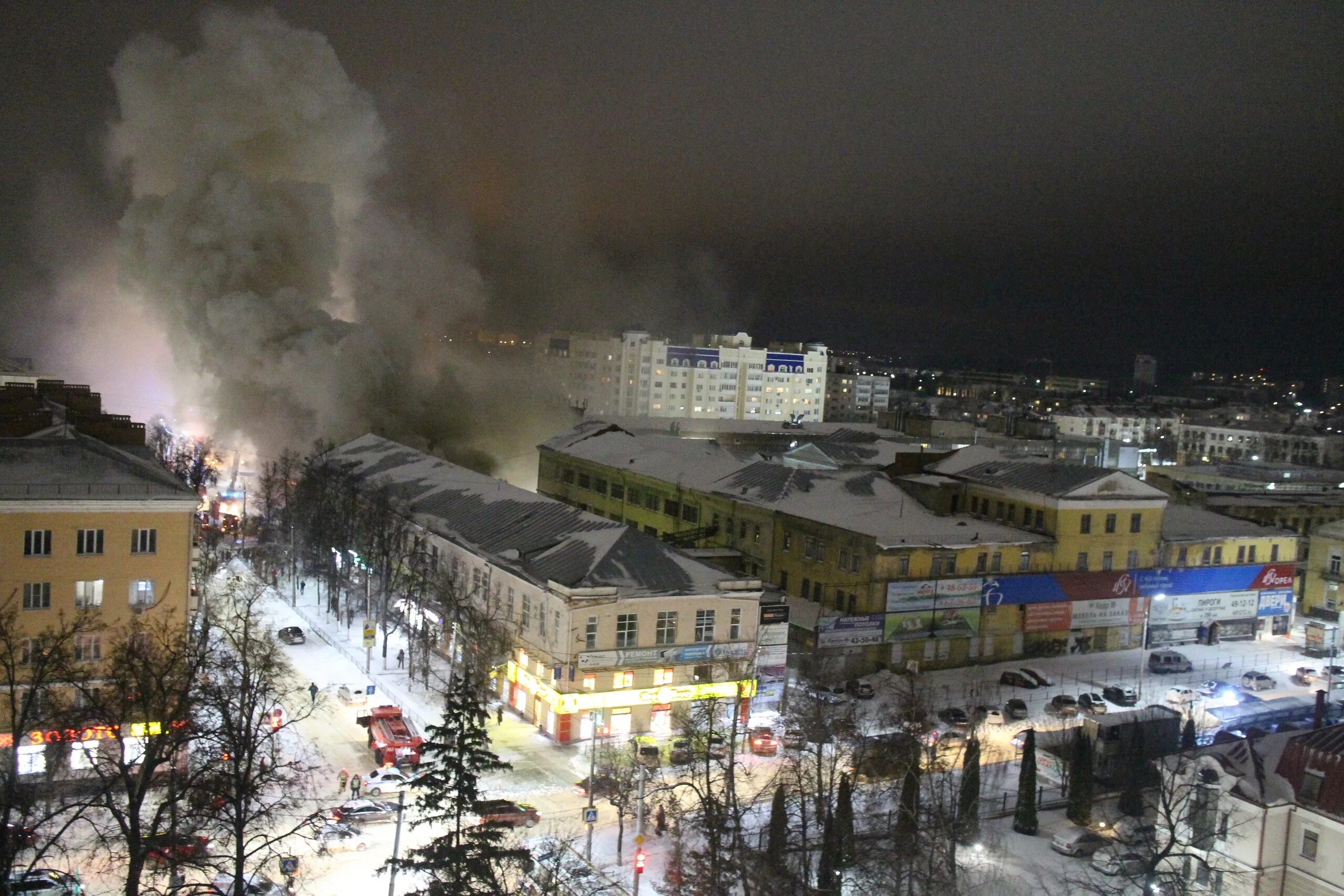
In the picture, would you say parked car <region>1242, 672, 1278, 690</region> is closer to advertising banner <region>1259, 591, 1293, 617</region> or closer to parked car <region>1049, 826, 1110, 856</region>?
advertising banner <region>1259, 591, 1293, 617</region>

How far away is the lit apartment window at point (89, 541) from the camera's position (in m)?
20.9

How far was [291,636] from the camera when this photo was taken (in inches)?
1216

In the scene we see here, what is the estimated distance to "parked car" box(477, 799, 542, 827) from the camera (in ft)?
48.3

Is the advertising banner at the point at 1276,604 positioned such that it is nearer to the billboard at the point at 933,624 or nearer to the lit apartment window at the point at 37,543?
the billboard at the point at 933,624

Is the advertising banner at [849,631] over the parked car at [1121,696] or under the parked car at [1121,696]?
over

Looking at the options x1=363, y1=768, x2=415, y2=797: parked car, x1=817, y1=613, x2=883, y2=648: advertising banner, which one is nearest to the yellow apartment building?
x1=363, y1=768, x2=415, y2=797: parked car

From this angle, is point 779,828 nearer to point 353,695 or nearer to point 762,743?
point 762,743

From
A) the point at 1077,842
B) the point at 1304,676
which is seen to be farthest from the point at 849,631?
the point at 1304,676

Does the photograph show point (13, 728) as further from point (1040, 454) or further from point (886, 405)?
point (886, 405)

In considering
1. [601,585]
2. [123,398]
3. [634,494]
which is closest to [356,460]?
[634,494]

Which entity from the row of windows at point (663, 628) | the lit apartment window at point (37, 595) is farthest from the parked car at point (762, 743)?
the lit apartment window at point (37, 595)

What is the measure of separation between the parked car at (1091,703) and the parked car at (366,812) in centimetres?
1676

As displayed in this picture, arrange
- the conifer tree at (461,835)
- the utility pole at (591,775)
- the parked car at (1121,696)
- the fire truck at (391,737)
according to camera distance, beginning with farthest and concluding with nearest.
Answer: the parked car at (1121,696) → the fire truck at (391,737) → the utility pole at (591,775) → the conifer tree at (461,835)

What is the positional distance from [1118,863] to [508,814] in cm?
975
